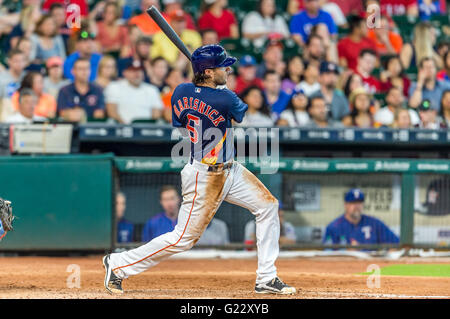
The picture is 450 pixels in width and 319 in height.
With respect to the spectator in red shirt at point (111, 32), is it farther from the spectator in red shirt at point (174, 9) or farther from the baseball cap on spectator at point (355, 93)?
the baseball cap on spectator at point (355, 93)

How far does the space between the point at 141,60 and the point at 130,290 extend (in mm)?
4916

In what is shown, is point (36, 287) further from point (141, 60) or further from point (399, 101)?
point (399, 101)

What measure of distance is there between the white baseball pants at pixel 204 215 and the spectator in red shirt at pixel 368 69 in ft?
→ 19.0

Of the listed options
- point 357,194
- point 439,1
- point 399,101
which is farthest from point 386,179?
point 439,1

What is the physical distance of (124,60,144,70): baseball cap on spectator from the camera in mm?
9992

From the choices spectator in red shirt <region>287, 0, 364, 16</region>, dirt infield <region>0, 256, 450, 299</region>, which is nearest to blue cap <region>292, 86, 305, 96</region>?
dirt infield <region>0, 256, 450, 299</region>

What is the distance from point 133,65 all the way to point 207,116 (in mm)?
4470

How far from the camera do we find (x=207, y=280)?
7.24 m

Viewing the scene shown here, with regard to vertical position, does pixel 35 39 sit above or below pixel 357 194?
above

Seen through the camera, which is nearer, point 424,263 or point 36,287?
point 36,287

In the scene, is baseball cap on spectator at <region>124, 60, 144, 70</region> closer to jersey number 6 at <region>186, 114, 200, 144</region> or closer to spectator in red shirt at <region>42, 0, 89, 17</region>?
spectator in red shirt at <region>42, 0, 89, 17</region>

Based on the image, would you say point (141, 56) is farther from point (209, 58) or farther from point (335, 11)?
point (209, 58)

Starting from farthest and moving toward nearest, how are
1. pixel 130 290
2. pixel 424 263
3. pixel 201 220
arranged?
pixel 424 263 < pixel 130 290 < pixel 201 220
